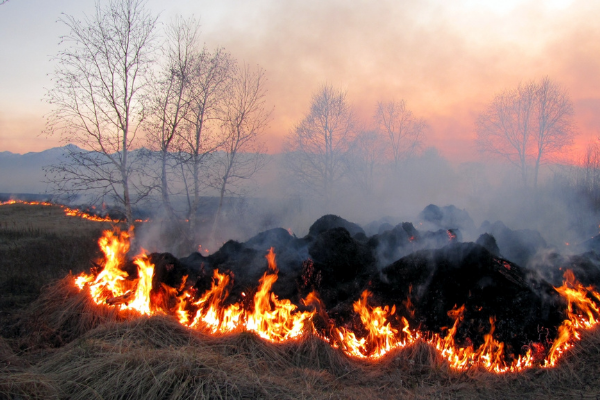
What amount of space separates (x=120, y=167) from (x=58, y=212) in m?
17.8

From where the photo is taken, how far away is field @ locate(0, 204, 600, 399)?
332 centimetres

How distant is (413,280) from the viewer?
514 centimetres

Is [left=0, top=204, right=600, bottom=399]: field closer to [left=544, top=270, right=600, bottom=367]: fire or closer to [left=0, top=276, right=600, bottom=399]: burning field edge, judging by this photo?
[left=0, top=276, right=600, bottom=399]: burning field edge

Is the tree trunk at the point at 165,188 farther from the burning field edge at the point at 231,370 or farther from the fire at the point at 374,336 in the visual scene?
the fire at the point at 374,336

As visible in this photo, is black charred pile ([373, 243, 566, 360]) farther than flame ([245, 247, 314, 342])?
No

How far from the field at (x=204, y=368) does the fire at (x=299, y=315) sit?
0.19 meters

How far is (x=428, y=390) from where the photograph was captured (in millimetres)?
3805

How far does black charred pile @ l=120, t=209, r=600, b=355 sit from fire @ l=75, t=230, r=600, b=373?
3.5 inches

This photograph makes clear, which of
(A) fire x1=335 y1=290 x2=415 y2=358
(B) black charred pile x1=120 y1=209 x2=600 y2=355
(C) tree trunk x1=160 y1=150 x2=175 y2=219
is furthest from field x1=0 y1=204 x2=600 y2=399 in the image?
(C) tree trunk x1=160 y1=150 x2=175 y2=219

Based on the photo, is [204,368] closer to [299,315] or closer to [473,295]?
[299,315]

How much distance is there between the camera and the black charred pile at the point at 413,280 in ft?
15.0

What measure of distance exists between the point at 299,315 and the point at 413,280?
1.75 metres

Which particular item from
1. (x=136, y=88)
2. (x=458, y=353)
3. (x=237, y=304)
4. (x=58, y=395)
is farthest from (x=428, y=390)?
(x=136, y=88)

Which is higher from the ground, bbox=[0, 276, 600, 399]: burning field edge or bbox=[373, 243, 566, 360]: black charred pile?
bbox=[373, 243, 566, 360]: black charred pile
